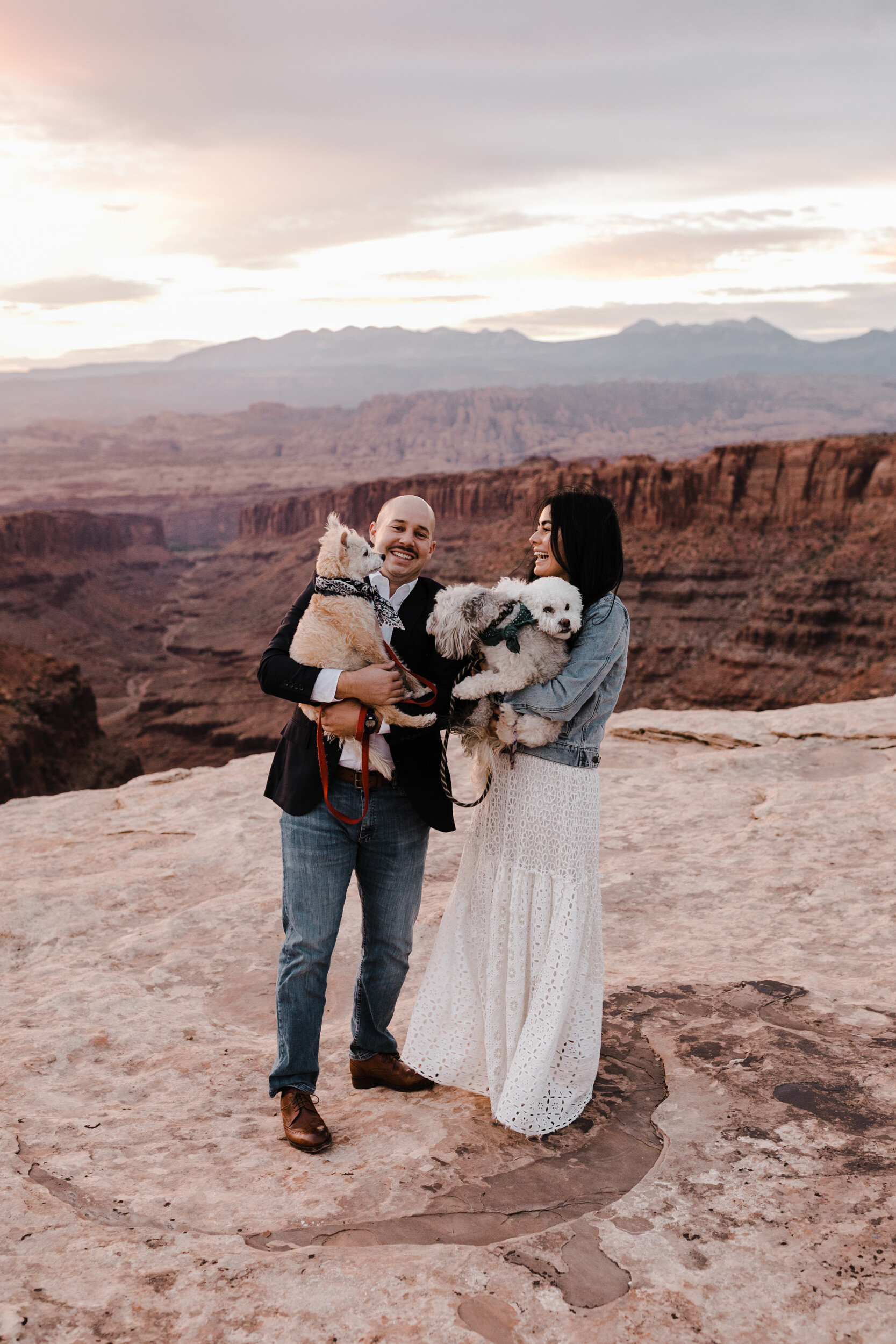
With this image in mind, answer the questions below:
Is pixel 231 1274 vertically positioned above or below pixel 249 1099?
above

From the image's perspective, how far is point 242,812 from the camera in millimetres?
7465

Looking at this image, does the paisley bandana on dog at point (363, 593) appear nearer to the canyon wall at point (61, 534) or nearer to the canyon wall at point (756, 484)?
the canyon wall at point (756, 484)

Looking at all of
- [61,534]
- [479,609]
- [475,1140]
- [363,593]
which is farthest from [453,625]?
[61,534]

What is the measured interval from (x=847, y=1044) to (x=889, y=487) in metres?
45.9

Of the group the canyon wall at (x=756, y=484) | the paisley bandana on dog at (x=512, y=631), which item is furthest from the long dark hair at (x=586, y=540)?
the canyon wall at (x=756, y=484)

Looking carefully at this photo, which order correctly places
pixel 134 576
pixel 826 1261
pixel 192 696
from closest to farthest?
pixel 826 1261
pixel 192 696
pixel 134 576

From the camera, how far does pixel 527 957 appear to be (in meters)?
3.19

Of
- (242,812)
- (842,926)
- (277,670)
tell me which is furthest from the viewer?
(242,812)

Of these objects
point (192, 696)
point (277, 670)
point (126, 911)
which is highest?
point (277, 670)

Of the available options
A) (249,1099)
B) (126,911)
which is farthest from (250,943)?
(249,1099)

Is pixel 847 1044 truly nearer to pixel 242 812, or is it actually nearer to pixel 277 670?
pixel 277 670

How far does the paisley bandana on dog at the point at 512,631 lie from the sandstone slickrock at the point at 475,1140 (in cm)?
157

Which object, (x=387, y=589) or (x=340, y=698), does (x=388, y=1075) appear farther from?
(x=387, y=589)

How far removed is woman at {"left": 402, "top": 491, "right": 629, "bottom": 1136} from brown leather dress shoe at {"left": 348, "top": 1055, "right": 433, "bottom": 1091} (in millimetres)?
294
